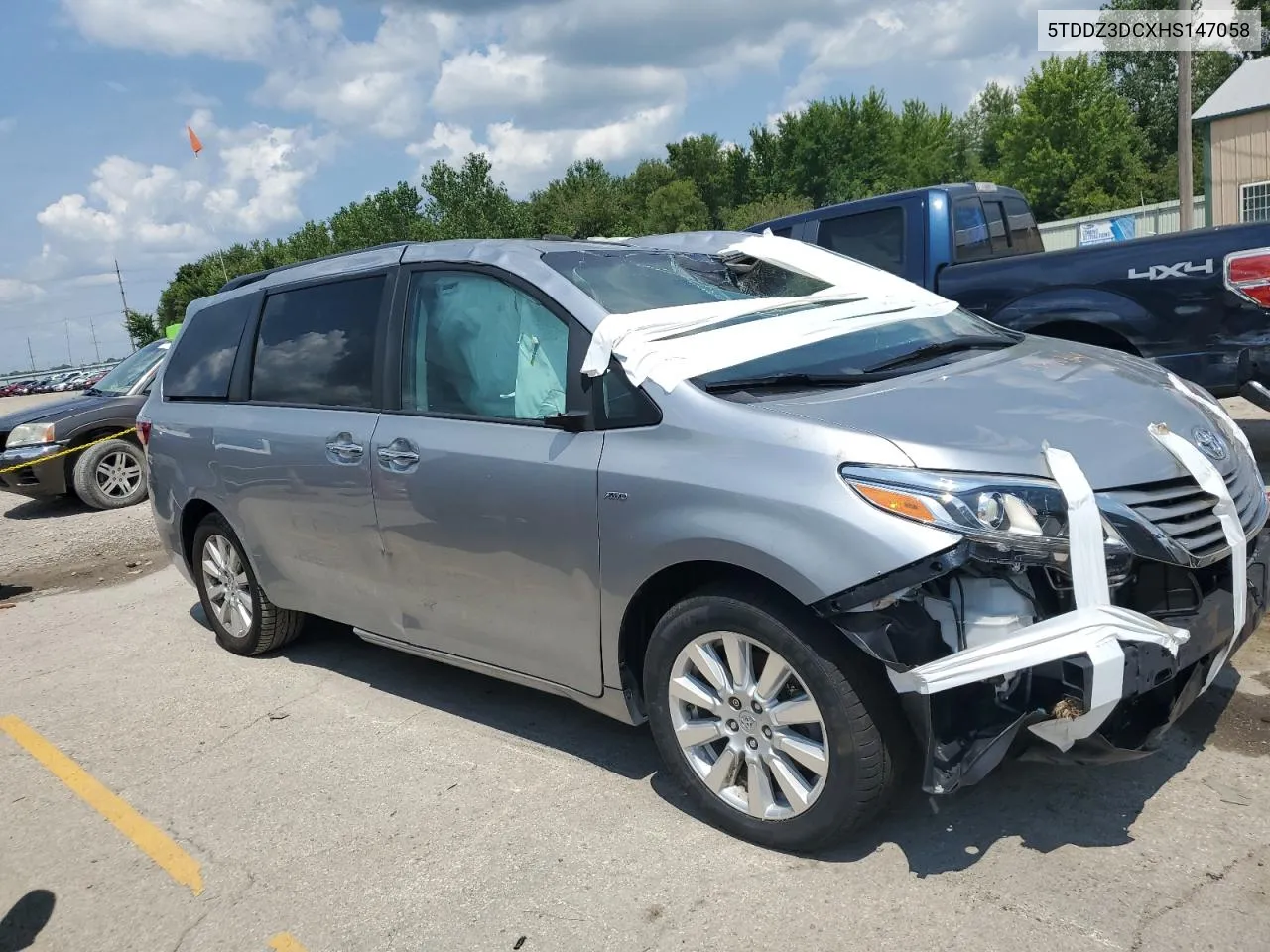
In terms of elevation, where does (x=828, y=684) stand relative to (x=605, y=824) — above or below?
above

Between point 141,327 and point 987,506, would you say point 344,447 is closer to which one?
point 987,506


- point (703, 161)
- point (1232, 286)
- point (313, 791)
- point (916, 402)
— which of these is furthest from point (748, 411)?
point (703, 161)

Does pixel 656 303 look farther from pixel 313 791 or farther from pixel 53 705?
pixel 53 705

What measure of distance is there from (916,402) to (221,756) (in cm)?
321

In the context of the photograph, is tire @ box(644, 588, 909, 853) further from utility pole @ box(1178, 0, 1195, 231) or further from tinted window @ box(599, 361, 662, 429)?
utility pole @ box(1178, 0, 1195, 231)

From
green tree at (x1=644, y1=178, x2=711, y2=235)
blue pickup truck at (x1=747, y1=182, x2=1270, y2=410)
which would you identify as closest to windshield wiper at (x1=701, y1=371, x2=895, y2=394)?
blue pickup truck at (x1=747, y1=182, x2=1270, y2=410)

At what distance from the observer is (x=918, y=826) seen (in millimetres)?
3205

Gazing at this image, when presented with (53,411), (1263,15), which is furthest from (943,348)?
(1263,15)

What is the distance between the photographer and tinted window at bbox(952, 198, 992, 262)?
7504 millimetres

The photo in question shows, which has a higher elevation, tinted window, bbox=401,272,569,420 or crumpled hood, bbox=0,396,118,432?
tinted window, bbox=401,272,569,420

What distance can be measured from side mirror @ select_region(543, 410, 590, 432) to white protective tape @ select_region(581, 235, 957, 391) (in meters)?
0.14

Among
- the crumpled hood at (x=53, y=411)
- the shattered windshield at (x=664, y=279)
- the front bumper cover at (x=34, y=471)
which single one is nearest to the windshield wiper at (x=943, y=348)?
the shattered windshield at (x=664, y=279)

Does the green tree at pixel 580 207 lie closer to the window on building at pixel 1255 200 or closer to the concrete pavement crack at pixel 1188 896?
the window on building at pixel 1255 200

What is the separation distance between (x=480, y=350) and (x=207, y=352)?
90.2 inches
